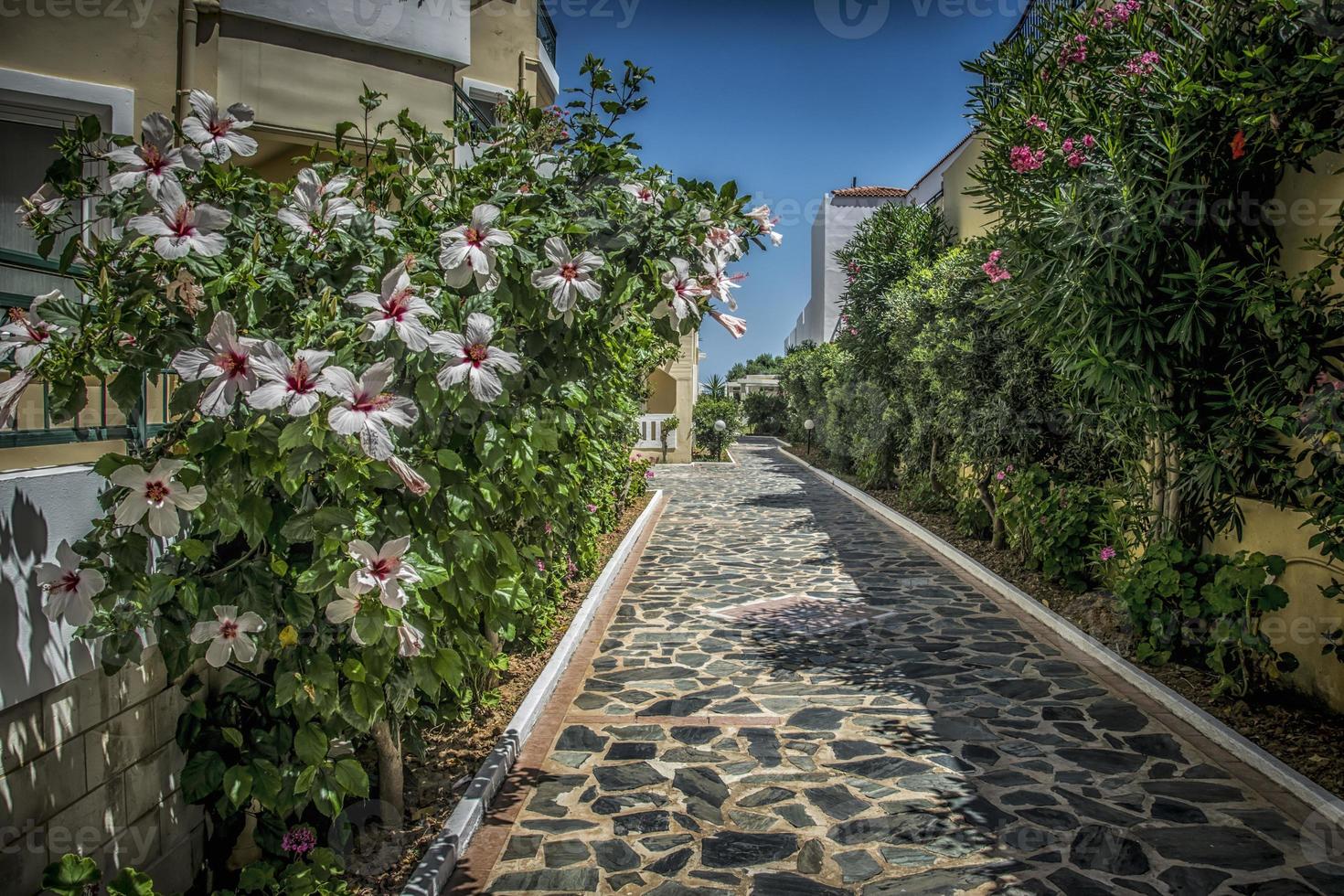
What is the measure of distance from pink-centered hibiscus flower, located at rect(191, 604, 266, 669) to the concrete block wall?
69 centimetres

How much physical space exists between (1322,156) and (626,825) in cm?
628

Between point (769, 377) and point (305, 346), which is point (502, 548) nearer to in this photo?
point (305, 346)

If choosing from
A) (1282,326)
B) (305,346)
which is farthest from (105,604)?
(1282,326)

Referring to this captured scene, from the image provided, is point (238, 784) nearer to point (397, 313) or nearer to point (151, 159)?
point (397, 313)

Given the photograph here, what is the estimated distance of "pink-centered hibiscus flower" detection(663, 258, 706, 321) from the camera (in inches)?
143

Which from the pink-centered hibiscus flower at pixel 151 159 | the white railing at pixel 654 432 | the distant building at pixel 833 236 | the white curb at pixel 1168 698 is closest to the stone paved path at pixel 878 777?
the white curb at pixel 1168 698

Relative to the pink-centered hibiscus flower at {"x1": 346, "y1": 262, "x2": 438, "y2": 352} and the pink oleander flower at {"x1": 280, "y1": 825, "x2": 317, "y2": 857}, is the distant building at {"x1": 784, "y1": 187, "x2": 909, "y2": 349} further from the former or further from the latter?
the pink-centered hibiscus flower at {"x1": 346, "y1": 262, "x2": 438, "y2": 352}

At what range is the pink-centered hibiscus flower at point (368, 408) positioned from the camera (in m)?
2.62

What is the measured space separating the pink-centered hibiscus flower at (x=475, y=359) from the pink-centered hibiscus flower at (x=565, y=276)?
34 cm

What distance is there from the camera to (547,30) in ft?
45.7

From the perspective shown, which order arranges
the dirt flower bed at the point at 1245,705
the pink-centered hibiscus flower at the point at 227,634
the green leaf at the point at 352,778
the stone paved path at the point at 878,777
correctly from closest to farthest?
the pink-centered hibiscus flower at the point at 227,634 < the green leaf at the point at 352,778 < the stone paved path at the point at 878,777 < the dirt flower bed at the point at 1245,705

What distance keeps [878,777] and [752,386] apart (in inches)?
1945

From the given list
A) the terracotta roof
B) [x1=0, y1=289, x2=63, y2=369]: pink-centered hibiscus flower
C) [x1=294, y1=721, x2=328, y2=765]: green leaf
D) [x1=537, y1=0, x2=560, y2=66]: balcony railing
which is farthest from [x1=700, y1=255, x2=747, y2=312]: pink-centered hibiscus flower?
the terracotta roof

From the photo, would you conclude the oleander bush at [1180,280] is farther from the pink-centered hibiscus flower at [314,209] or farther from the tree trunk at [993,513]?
the pink-centered hibiscus flower at [314,209]
